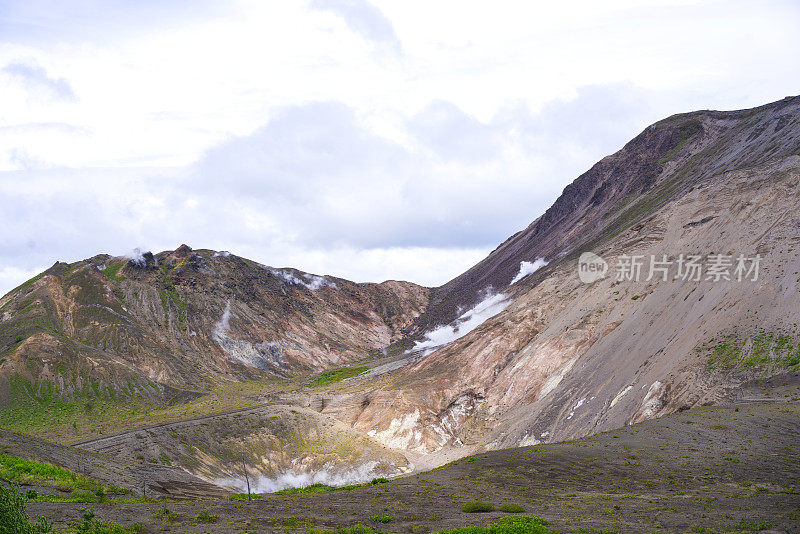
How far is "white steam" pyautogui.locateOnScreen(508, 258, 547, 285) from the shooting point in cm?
13712

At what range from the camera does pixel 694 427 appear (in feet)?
140

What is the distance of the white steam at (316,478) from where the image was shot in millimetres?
61469

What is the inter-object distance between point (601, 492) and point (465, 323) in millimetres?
99856

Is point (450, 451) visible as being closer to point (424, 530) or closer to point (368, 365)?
point (424, 530)

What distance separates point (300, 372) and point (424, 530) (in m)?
116

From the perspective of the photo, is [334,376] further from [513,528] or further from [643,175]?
[513,528]

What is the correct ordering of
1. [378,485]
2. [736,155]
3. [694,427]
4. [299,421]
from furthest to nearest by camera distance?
1. [736,155]
2. [299,421]
3. [694,427]
4. [378,485]

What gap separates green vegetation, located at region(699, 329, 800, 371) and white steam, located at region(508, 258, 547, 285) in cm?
8195

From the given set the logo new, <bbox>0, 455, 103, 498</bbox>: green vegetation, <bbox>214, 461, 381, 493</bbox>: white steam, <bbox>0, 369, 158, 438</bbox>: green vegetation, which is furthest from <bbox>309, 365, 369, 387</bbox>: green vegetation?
<bbox>0, 455, 103, 498</bbox>: green vegetation

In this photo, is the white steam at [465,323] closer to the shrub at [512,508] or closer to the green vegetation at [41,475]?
the green vegetation at [41,475]

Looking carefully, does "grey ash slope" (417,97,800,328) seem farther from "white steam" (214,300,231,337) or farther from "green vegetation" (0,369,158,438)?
"green vegetation" (0,369,158,438)

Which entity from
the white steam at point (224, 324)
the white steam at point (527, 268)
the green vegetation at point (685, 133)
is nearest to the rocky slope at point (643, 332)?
the green vegetation at point (685, 133)

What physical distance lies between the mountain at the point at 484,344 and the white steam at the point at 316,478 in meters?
1.03

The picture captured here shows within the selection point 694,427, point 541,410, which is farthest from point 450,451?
point 694,427
